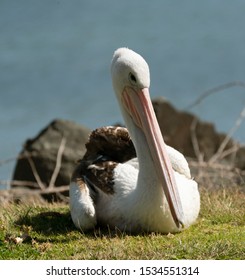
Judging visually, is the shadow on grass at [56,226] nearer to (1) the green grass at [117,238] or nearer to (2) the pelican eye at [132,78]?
(1) the green grass at [117,238]

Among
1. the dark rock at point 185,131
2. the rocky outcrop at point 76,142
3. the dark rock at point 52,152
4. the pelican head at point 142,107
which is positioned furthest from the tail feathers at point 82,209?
the dark rock at point 185,131

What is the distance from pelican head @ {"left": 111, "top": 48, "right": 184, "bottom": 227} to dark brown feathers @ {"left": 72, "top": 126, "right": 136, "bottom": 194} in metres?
0.53

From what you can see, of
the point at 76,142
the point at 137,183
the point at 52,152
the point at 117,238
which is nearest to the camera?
the point at 117,238

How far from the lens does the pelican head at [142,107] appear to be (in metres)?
7.75

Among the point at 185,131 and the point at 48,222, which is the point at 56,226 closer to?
the point at 48,222

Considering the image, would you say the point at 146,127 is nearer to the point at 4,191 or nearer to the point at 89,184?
the point at 89,184

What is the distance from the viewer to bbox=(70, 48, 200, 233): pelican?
7805 millimetres

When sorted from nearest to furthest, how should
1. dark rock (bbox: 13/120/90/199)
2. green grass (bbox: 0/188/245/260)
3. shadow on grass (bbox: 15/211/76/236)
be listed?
green grass (bbox: 0/188/245/260)
shadow on grass (bbox: 15/211/76/236)
dark rock (bbox: 13/120/90/199)

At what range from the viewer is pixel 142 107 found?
26.3ft

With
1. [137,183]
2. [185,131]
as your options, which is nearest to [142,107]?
[137,183]

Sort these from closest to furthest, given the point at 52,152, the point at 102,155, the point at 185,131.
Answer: the point at 102,155
the point at 52,152
the point at 185,131

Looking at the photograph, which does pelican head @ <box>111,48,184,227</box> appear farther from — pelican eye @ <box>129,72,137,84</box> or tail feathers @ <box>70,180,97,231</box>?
tail feathers @ <box>70,180,97,231</box>

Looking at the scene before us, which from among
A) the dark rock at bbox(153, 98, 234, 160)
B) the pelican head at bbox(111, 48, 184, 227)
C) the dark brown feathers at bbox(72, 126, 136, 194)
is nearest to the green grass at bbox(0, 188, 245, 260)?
the pelican head at bbox(111, 48, 184, 227)

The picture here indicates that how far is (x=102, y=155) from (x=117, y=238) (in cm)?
126
